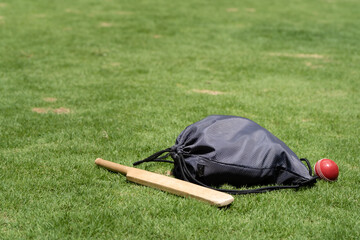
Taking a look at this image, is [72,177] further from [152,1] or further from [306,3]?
[306,3]

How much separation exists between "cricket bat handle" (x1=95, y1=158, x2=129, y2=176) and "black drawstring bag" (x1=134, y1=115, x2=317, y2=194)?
1.47ft

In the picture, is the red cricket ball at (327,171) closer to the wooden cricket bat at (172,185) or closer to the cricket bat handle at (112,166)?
the wooden cricket bat at (172,185)

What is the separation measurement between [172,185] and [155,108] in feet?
8.19

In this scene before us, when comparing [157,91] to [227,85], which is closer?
[157,91]

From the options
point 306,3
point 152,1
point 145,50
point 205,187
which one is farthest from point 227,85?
point 306,3

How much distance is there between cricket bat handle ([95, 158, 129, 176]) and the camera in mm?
3633

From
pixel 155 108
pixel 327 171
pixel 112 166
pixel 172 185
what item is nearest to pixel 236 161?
pixel 172 185

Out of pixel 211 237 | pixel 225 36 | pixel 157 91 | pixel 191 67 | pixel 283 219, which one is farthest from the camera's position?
pixel 225 36

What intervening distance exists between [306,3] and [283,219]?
51.4ft

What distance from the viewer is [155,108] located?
5723mm

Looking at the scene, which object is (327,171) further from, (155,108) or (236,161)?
(155,108)

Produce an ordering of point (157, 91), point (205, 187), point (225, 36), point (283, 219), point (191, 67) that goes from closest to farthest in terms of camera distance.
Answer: point (283, 219) < point (205, 187) < point (157, 91) < point (191, 67) < point (225, 36)

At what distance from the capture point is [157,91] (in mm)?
6559

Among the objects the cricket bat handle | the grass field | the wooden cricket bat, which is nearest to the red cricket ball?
the grass field
